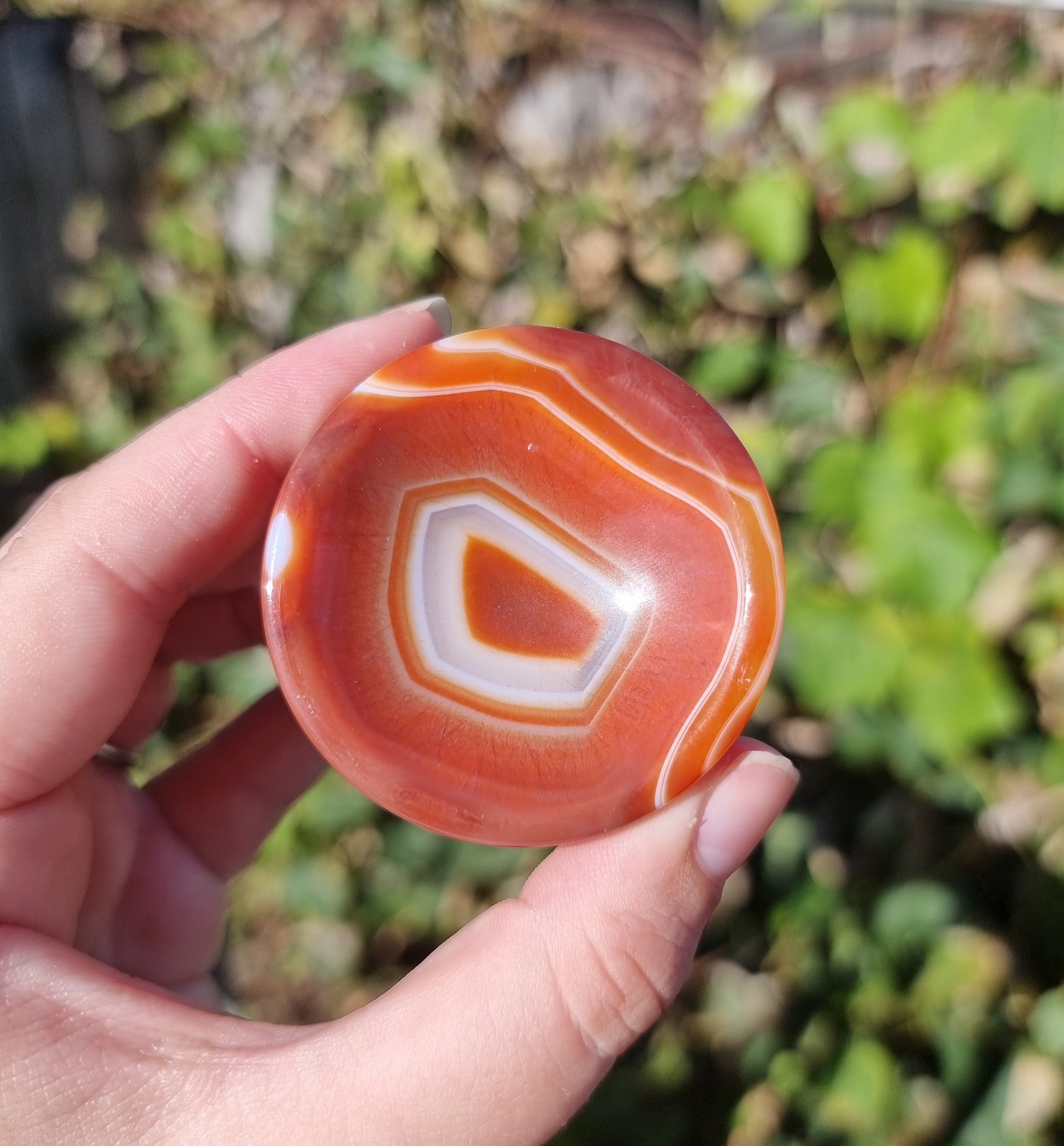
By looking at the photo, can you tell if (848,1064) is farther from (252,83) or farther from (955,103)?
(252,83)

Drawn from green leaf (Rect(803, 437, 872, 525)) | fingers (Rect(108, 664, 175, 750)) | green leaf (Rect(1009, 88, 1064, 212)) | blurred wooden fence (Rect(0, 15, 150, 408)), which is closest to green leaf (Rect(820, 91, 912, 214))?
green leaf (Rect(1009, 88, 1064, 212))

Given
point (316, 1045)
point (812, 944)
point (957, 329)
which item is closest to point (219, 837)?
point (316, 1045)

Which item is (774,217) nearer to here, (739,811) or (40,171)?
(739,811)

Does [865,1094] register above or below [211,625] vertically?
below

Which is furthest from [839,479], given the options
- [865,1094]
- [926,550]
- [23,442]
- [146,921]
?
[23,442]

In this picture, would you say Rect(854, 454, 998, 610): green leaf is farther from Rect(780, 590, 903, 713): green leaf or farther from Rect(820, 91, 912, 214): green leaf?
Rect(820, 91, 912, 214): green leaf

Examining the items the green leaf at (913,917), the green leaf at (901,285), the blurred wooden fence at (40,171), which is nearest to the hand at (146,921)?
the green leaf at (913,917)
